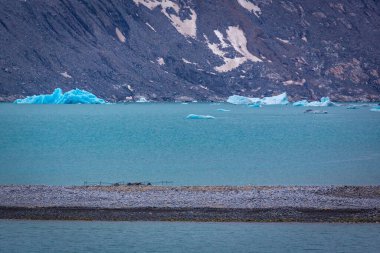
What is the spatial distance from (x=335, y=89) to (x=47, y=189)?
11797 cm

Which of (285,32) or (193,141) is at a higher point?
(285,32)

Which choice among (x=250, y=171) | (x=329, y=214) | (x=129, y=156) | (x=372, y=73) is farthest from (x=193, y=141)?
(x=372, y=73)

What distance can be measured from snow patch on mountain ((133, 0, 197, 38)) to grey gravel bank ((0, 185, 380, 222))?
11690 centimetres

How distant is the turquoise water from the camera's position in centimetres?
1572

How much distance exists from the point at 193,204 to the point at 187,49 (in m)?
116

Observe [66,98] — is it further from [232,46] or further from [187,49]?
[232,46]

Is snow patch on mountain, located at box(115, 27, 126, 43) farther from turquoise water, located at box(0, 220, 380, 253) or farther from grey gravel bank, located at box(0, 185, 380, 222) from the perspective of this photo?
turquoise water, located at box(0, 220, 380, 253)

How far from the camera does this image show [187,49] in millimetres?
133625

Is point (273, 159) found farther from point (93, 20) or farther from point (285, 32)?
point (285, 32)

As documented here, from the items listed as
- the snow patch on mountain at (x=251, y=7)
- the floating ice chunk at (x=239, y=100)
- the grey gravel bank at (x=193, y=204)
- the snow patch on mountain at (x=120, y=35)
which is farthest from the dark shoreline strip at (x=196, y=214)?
the snow patch on mountain at (x=251, y=7)

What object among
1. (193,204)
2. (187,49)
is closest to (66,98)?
(187,49)

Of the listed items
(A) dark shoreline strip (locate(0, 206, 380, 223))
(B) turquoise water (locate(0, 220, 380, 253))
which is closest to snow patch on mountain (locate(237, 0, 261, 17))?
(A) dark shoreline strip (locate(0, 206, 380, 223))

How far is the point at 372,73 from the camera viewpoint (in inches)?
5477

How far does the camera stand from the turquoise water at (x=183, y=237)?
15719mm
